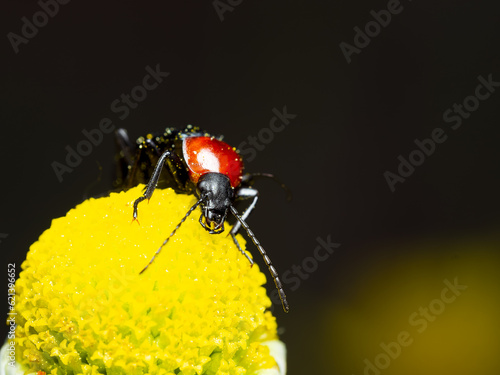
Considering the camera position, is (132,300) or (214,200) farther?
(214,200)

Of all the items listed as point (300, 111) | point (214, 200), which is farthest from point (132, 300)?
point (300, 111)

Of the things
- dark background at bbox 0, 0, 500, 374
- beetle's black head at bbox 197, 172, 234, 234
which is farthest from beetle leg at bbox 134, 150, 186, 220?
dark background at bbox 0, 0, 500, 374

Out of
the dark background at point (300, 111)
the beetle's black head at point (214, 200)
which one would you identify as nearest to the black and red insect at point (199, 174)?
the beetle's black head at point (214, 200)

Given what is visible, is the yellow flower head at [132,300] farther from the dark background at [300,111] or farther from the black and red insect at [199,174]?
the dark background at [300,111]

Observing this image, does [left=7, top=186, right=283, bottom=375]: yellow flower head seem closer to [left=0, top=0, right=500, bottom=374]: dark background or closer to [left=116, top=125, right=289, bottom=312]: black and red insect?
[left=116, top=125, right=289, bottom=312]: black and red insect

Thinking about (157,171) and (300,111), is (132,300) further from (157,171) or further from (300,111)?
(300,111)
